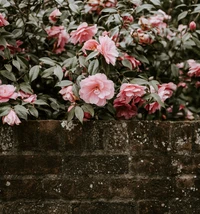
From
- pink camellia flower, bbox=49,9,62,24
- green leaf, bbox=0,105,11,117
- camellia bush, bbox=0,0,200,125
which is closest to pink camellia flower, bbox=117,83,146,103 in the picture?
camellia bush, bbox=0,0,200,125

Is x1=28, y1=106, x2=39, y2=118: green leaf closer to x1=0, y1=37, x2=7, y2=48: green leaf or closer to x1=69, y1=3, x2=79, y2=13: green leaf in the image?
x1=0, y1=37, x2=7, y2=48: green leaf

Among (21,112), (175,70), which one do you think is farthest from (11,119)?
(175,70)

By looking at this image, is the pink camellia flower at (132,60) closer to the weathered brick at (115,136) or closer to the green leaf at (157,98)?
the green leaf at (157,98)

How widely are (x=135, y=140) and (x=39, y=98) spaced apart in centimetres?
62

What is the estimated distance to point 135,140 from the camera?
90.7 inches

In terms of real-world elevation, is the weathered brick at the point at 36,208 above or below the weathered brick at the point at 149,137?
below

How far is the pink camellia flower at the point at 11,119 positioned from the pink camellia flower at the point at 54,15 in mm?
801

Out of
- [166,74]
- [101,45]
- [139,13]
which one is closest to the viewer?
[101,45]

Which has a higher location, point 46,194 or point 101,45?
point 101,45

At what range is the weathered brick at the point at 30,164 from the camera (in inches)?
89.5

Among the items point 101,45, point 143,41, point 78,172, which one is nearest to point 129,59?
point 143,41

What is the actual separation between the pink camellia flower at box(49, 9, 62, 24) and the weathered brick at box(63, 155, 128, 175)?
93 centimetres

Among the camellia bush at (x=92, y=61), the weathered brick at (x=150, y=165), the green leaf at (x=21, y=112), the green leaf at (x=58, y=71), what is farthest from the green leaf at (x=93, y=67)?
the weathered brick at (x=150, y=165)

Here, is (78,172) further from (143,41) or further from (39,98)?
(143,41)
